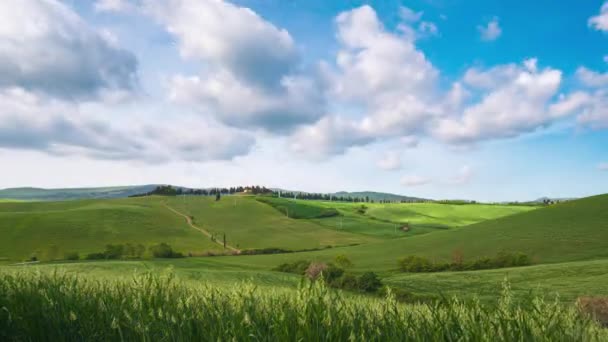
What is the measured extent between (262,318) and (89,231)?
124m

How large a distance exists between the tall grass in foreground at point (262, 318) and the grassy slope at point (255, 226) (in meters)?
107

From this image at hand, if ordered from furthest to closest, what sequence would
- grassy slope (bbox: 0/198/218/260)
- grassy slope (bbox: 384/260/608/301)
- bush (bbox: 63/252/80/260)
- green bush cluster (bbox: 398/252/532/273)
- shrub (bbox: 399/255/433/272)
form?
grassy slope (bbox: 0/198/218/260) < bush (bbox: 63/252/80/260) < shrub (bbox: 399/255/433/272) < green bush cluster (bbox: 398/252/532/273) < grassy slope (bbox: 384/260/608/301)

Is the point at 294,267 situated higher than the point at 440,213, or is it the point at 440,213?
the point at 440,213

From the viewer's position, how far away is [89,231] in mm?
115875

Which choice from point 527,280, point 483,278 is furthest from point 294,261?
point 527,280

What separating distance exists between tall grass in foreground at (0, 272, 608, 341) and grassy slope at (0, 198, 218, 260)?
102 meters

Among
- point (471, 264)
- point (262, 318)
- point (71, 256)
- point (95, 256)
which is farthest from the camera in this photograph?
point (95, 256)

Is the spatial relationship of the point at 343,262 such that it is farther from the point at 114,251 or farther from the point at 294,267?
the point at 114,251

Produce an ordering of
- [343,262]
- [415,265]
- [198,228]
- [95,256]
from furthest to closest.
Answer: [198,228] < [95,256] < [343,262] < [415,265]

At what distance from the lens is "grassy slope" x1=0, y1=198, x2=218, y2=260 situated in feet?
342

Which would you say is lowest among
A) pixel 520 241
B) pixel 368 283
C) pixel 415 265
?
pixel 415 265

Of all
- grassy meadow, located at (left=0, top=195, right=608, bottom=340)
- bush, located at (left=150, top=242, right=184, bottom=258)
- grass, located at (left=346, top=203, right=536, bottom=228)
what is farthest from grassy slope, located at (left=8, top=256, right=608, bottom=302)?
grass, located at (left=346, top=203, right=536, bottom=228)

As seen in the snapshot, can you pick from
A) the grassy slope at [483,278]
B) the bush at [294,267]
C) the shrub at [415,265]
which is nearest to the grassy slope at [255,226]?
the bush at [294,267]

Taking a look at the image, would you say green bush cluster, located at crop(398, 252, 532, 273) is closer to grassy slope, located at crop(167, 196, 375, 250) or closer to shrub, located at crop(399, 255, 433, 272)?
shrub, located at crop(399, 255, 433, 272)
